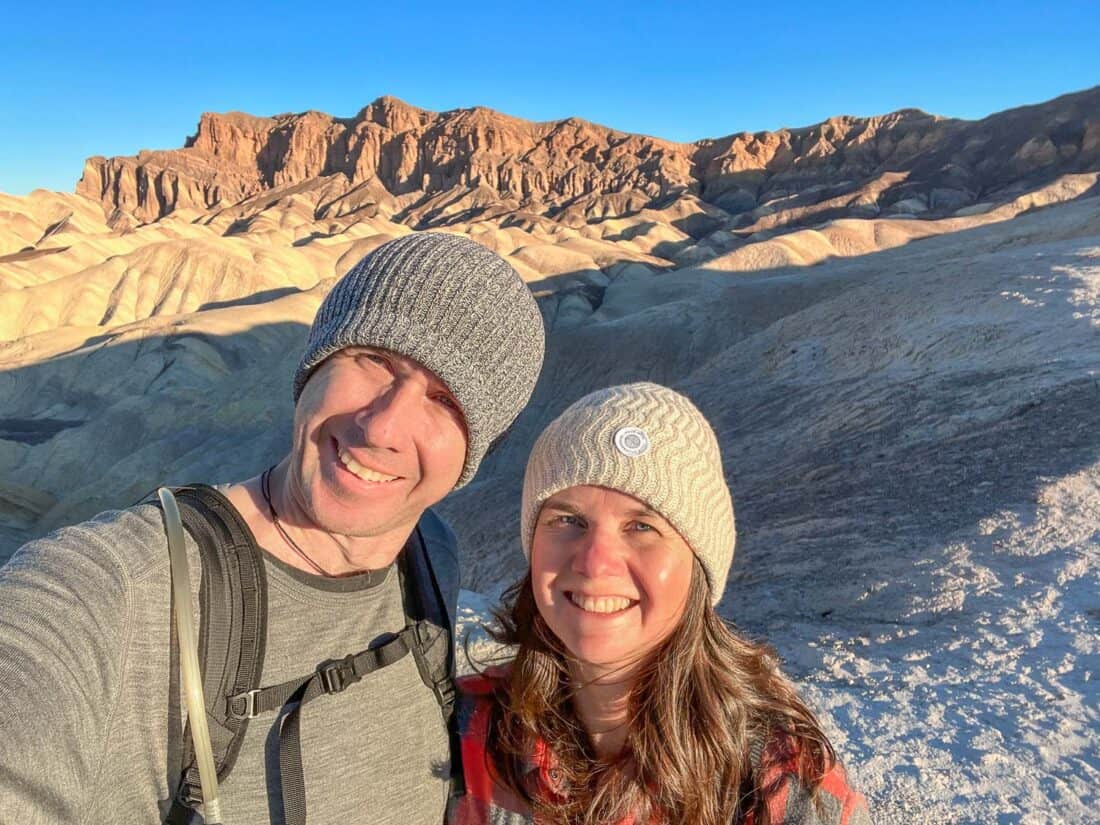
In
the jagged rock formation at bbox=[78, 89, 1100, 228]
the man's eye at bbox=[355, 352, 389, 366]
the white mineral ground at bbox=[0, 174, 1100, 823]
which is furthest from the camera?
the jagged rock formation at bbox=[78, 89, 1100, 228]

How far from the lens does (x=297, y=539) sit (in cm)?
194

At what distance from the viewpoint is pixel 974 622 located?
5395 mm

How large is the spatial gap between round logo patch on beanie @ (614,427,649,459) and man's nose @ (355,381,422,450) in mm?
570

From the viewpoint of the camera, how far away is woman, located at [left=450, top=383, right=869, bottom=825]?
74.9 inches

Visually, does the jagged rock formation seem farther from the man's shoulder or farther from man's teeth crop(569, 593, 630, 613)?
the man's shoulder

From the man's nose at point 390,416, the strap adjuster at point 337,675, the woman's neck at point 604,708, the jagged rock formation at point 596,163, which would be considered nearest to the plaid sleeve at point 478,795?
the woman's neck at point 604,708

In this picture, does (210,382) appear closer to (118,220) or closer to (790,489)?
(790,489)

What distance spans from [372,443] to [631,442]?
2.31ft

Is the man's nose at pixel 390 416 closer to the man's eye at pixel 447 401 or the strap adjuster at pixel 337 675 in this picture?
the man's eye at pixel 447 401

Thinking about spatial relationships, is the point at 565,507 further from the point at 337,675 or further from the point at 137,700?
the point at 137,700

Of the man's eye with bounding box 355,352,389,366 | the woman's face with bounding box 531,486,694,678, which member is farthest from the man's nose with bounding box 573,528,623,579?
the man's eye with bounding box 355,352,389,366

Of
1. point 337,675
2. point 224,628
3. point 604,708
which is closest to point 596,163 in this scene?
point 604,708

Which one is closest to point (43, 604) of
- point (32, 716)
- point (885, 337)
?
point (32, 716)

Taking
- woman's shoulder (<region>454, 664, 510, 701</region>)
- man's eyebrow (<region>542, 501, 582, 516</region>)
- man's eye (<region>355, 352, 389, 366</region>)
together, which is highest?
man's eye (<region>355, 352, 389, 366</region>)
